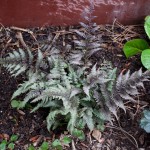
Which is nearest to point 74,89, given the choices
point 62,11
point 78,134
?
point 78,134

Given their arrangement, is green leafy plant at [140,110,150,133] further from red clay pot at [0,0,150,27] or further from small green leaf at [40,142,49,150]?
red clay pot at [0,0,150,27]

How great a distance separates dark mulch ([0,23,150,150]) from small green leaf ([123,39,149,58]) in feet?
0.23

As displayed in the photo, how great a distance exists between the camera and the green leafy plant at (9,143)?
2066 millimetres

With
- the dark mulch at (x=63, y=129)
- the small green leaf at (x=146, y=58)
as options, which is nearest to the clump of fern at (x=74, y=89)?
the dark mulch at (x=63, y=129)

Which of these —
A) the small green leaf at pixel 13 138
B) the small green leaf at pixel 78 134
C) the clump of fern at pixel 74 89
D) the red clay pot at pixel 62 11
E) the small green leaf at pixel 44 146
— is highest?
the red clay pot at pixel 62 11

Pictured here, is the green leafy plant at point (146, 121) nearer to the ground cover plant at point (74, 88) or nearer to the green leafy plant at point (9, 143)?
the ground cover plant at point (74, 88)

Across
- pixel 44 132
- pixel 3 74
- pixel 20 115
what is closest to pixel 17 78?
pixel 3 74

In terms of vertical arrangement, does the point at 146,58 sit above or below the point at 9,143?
above

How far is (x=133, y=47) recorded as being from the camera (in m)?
2.44

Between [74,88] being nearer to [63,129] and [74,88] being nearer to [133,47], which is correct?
[63,129]

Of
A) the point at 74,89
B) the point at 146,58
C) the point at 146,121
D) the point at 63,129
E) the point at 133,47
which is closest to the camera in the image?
the point at 74,89

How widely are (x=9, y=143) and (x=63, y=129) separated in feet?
1.07

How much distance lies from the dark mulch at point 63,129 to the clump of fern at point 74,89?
0.34 ft

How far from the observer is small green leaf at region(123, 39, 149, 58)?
2.43 m
